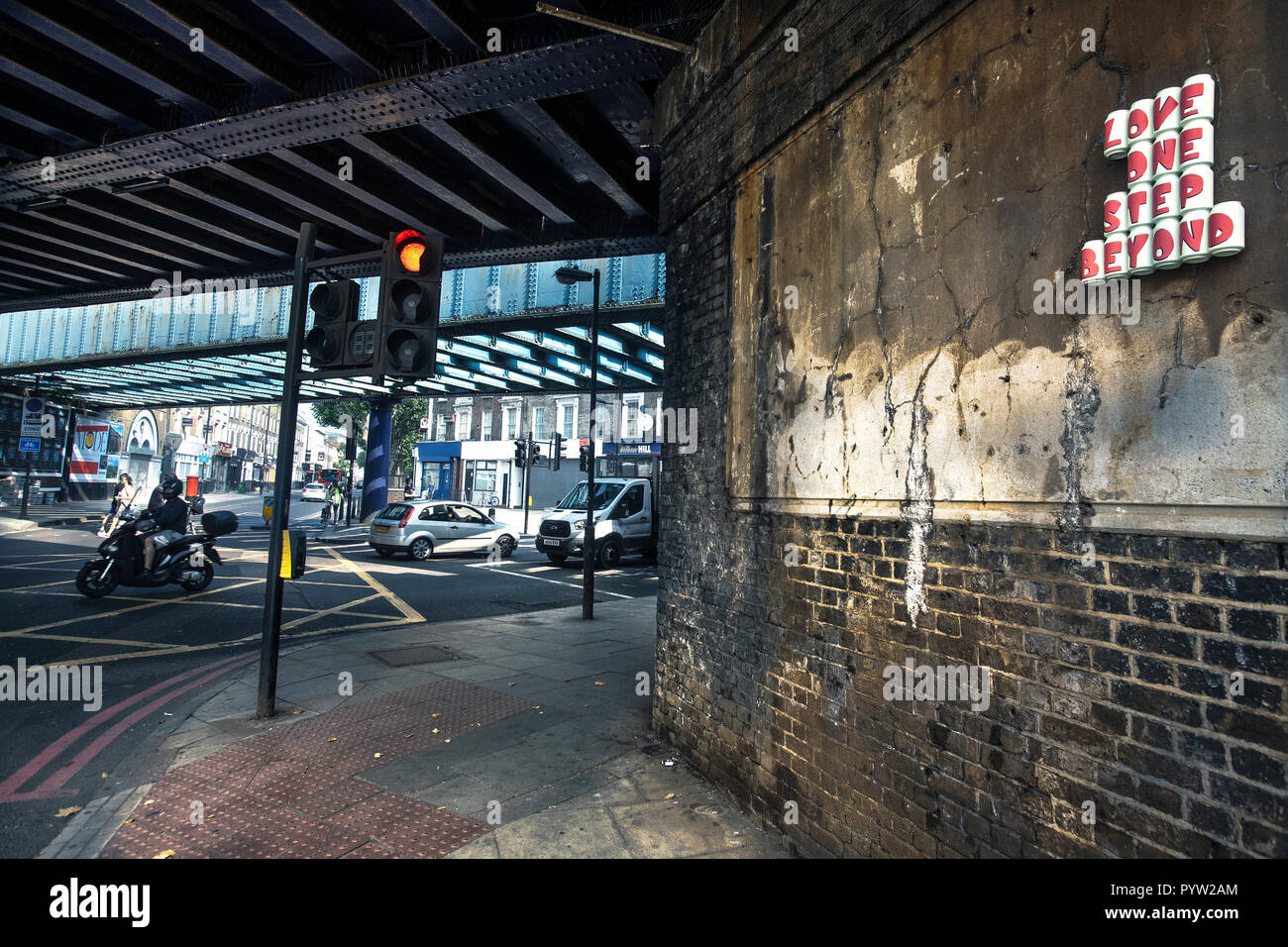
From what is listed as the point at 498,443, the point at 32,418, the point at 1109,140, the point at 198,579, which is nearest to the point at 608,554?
the point at 198,579

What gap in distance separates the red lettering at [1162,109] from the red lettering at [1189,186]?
19cm

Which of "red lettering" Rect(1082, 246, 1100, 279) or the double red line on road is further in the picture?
the double red line on road

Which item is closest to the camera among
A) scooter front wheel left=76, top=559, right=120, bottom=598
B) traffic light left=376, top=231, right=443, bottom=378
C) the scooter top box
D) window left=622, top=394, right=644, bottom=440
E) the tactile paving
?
the tactile paving

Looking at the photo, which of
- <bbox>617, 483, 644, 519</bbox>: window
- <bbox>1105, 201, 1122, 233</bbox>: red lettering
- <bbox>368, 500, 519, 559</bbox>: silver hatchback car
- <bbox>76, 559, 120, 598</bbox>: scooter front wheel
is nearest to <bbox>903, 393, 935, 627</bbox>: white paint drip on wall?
<bbox>1105, 201, 1122, 233</bbox>: red lettering

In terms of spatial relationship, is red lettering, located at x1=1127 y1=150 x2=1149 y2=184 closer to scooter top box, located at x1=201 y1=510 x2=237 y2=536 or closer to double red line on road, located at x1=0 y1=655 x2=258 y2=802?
double red line on road, located at x1=0 y1=655 x2=258 y2=802

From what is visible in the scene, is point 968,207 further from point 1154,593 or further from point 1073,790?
point 1073,790

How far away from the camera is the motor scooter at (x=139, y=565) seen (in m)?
9.28

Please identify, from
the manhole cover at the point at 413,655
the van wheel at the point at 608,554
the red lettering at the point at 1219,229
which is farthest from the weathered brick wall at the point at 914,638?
the van wheel at the point at 608,554

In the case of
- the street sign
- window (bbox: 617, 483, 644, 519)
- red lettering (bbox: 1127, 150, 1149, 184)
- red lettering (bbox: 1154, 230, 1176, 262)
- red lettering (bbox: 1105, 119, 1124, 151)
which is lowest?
window (bbox: 617, 483, 644, 519)

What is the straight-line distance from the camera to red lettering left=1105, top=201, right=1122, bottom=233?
1.94 m

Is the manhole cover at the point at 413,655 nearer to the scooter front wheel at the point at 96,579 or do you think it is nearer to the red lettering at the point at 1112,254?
the scooter front wheel at the point at 96,579

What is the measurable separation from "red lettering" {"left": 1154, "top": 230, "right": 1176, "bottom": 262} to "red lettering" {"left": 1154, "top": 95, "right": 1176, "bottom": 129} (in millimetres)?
315

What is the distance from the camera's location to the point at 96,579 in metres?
9.26

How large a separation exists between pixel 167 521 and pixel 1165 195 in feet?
39.6
